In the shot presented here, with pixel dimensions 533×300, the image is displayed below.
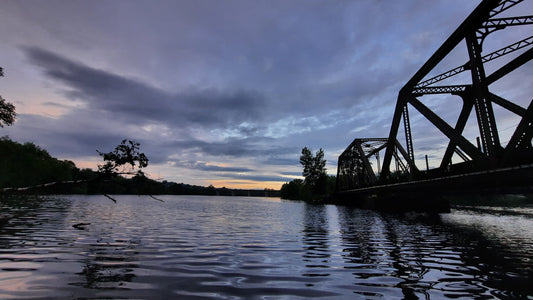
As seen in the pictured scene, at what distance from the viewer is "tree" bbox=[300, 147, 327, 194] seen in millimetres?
130000

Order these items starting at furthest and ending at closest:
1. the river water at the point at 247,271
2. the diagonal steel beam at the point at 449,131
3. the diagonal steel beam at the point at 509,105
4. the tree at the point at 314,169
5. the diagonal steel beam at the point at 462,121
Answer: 1. the tree at the point at 314,169
2. the diagonal steel beam at the point at 462,121
3. the diagonal steel beam at the point at 509,105
4. the diagonal steel beam at the point at 449,131
5. the river water at the point at 247,271

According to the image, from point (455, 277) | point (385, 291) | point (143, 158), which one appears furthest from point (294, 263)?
point (143, 158)

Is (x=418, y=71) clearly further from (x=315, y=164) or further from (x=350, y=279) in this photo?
(x=315, y=164)

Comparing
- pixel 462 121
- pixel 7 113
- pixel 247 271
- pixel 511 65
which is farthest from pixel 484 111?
pixel 7 113

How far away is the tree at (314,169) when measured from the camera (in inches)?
5118

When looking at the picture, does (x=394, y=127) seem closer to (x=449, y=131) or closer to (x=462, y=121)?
(x=462, y=121)

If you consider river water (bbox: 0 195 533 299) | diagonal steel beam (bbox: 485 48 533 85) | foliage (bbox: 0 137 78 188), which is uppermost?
diagonal steel beam (bbox: 485 48 533 85)

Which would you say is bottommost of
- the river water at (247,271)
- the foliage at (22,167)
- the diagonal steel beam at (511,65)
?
the river water at (247,271)

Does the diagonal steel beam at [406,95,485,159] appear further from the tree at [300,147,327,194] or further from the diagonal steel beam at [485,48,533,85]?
the tree at [300,147,327,194]

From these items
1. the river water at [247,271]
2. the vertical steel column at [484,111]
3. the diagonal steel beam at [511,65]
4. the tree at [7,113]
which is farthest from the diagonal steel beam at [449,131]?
the tree at [7,113]

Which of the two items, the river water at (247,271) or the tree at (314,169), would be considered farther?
the tree at (314,169)

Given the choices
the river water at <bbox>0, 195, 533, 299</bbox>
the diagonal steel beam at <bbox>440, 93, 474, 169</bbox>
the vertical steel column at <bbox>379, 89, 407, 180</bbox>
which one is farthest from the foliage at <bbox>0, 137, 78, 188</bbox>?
the diagonal steel beam at <bbox>440, 93, 474, 169</bbox>

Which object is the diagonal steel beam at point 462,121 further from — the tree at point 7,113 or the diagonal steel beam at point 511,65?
the tree at point 7,113

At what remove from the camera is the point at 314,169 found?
428 feet
